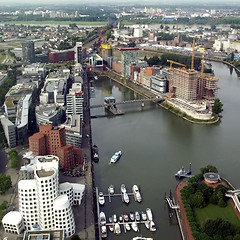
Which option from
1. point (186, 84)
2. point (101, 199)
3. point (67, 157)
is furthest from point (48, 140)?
point (186, 84)


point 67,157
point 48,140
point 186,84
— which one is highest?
point 186,84

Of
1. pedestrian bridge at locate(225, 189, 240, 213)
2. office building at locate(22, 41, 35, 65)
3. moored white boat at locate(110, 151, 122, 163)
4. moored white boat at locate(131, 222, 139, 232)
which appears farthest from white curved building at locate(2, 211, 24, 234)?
office building at locate(22, 41, 35, 65)

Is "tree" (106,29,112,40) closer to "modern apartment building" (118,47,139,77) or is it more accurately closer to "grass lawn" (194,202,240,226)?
"modern apartment building" (118,47,139,77)

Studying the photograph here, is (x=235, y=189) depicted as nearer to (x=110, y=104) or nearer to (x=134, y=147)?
(x=134, y=147)

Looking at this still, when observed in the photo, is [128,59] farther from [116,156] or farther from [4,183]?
[4,183]

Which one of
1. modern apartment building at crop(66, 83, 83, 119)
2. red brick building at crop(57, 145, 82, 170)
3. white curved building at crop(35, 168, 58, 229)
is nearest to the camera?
white curved building at crop(35, 168, 58, 229)

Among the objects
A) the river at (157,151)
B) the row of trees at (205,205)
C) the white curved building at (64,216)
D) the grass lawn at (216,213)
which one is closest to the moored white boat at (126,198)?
the river at (157,151)
